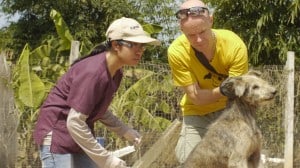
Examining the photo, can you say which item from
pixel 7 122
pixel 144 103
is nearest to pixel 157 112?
pixel 144 103

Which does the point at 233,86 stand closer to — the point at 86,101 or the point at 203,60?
the point at 203,60

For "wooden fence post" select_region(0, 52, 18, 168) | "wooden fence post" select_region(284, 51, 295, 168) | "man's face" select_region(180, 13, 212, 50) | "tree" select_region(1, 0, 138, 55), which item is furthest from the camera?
"tree" select_region(1, 0, 138, 55)

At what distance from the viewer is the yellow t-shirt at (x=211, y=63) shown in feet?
19.3

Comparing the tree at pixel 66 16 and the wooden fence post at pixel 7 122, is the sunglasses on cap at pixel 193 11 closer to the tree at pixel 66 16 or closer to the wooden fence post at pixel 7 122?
the wooden fence post at pixel 7 122

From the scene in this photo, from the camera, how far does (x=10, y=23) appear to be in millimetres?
16625

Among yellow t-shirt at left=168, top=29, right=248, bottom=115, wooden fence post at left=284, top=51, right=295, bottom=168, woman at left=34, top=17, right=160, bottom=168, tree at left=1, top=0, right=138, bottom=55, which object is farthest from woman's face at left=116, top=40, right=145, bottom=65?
tree at left=1, top=0, right=138, bottom=55

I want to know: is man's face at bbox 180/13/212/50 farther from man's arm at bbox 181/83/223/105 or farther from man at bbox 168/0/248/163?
man's arm at bbox 181/83/223/105

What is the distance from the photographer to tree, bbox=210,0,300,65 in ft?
41.2

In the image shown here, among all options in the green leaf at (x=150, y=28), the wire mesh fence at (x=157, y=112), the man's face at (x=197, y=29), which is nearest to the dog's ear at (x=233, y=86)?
the man's face at (x=197, y=29)

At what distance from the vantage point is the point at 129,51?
4.66m

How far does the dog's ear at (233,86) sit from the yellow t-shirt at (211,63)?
157mm

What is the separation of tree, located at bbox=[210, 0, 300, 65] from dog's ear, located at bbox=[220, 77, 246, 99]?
6879mm

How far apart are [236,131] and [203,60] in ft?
2.16

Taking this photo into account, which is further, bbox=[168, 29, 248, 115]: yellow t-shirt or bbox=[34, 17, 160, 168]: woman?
bbox=[168, 29, 248, 115]: yellow t-shirt
